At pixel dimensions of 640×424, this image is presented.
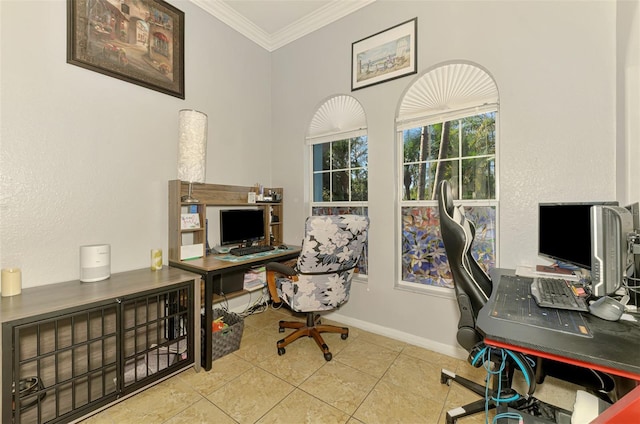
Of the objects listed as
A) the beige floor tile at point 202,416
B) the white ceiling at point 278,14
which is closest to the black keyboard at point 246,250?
the beige floor tile at point 202,416

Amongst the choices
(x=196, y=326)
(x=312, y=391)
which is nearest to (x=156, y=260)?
(x=196, y=326)

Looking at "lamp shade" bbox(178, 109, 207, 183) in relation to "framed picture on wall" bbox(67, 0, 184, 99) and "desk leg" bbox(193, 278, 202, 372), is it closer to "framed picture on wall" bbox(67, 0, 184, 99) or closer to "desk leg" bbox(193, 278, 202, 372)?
"framed picture on wall" bbox(67, 0, 184, 99)

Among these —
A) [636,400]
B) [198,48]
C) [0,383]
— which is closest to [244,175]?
[198,48]

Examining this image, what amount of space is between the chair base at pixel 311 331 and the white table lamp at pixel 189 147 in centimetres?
146

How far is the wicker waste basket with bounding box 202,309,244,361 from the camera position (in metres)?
2.10

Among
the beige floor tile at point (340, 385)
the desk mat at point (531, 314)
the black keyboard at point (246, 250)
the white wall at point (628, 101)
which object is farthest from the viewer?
the black keyboard at point (246, 250)

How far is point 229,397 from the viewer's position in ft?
5.61

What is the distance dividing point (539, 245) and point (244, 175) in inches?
109

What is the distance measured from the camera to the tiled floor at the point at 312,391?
5.12 feet

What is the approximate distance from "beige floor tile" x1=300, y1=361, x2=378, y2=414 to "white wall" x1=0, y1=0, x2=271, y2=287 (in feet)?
5.66

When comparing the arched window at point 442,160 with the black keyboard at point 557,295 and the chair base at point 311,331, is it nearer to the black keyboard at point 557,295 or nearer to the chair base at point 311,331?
the black keyboard at point 557,295

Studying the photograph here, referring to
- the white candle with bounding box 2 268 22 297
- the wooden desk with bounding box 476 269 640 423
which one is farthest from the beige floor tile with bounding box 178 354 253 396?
the wooden desk with bounding box 476 269 640 423

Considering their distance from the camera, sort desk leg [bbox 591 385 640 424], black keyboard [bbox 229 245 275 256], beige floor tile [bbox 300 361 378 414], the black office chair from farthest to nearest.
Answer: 1. black keyboard [bbox 229 245 275 256]
2. beige floor tile [bbox 300 361 378 414]
3. the black office chair
4. desk leg [bbox 591 385 640 424]

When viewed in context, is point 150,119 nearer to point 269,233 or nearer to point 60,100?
point 60,100
